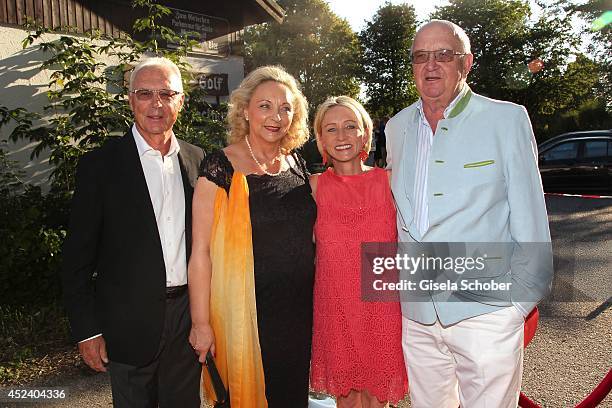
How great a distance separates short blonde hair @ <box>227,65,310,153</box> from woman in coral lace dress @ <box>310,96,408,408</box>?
204 millimetres

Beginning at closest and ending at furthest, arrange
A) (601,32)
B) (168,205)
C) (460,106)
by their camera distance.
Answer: (460,106)
(168,205)
(601,32)

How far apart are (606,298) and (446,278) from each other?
14.7ft

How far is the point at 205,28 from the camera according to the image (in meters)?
9.67

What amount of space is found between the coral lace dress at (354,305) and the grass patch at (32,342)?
2.78 metres

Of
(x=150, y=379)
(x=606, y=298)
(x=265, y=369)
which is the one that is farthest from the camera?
(x=606, y=298)

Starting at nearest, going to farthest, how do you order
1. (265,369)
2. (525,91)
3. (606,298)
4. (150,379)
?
1. (150,379)
2. (265,369)
3. (606,298)
4. (525,91)

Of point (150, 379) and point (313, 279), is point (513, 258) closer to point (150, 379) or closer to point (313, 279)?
point (313, 279)

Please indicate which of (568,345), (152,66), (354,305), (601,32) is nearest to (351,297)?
(354,305)

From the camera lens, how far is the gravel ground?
150 inches

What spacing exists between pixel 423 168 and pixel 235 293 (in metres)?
1.08

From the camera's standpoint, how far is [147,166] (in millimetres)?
2482

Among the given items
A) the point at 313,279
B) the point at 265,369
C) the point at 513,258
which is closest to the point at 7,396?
the point at 265,369

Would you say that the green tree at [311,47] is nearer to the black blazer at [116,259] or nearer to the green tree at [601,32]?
the green tree at [601,32]

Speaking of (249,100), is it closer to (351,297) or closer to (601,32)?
(351,297)
